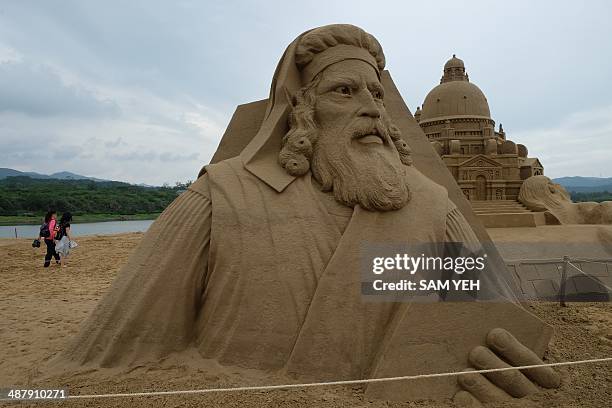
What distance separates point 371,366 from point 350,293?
1.37 ft

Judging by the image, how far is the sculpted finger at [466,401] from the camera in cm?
201

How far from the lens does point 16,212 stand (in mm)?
24578

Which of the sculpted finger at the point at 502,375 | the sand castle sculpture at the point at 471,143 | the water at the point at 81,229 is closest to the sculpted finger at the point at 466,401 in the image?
the sculpted finger at the point at 502,375

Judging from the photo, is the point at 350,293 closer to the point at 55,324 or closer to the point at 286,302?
the point at 286,302

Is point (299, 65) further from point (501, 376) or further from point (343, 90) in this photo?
point (501, 376)

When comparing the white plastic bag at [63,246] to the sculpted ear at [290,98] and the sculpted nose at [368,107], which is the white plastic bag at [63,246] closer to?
the sculpted ear at [290,98]

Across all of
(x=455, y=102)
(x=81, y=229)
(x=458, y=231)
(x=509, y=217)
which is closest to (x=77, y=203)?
(x=81, y=229)

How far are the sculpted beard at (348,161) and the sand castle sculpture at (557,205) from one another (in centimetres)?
Result: 1190

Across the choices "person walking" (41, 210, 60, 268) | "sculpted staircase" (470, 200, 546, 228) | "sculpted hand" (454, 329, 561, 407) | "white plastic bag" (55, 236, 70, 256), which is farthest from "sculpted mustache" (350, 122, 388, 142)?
"sculpted staircase" (470, 200, 546, 228)

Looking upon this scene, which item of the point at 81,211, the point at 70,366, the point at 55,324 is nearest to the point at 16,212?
the point at 81,211

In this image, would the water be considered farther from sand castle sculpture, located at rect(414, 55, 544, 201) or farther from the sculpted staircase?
the sculpted staircase

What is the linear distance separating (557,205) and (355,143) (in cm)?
1288

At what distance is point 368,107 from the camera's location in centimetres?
274

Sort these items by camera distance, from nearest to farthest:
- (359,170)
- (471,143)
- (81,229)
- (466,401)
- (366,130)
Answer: (466,401) → (359,170) → (366,130) → (471,143) → (81,229)
